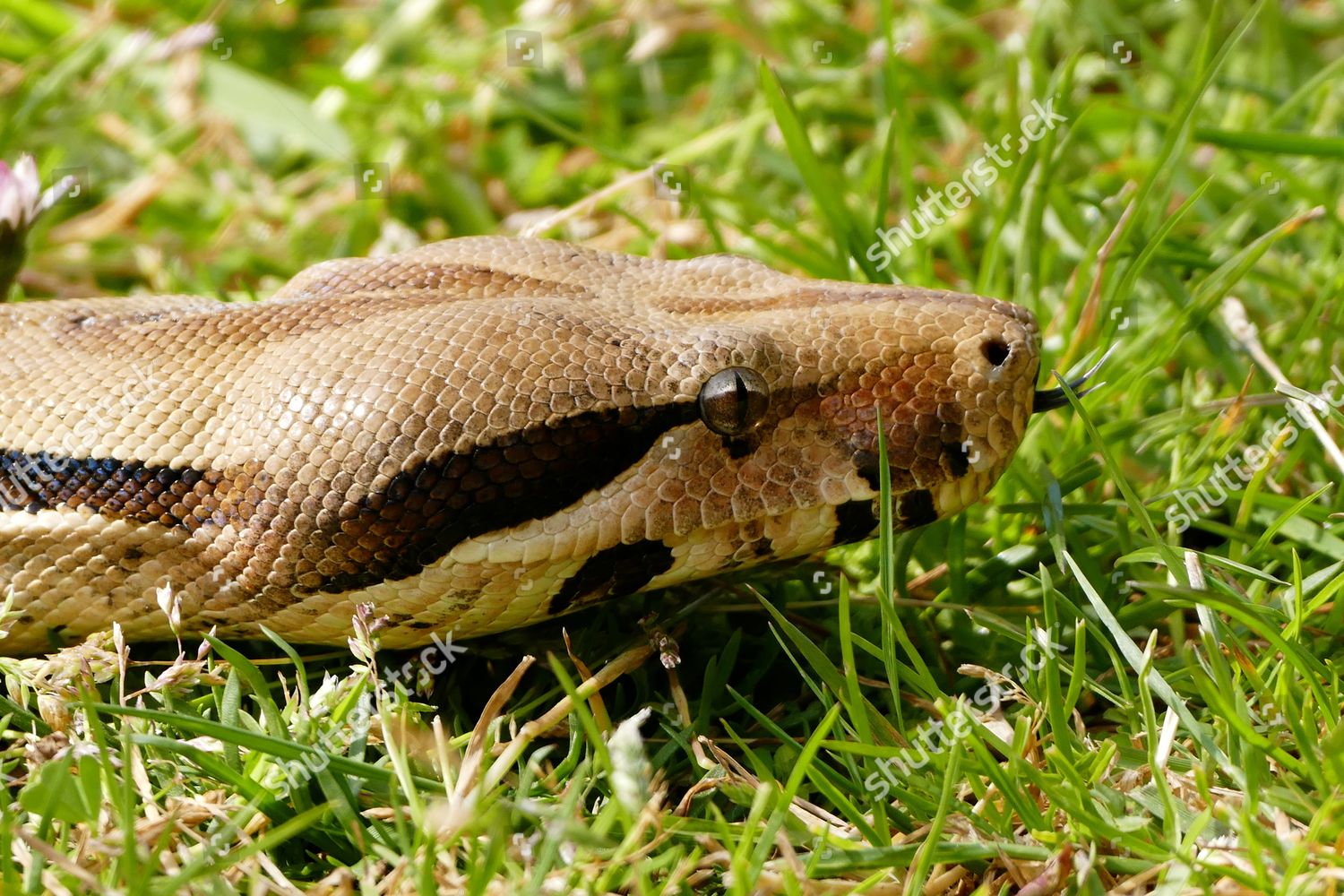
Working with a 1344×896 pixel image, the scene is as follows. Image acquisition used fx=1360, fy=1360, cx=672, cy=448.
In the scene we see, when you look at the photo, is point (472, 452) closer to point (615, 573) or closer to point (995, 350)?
point (615, 573)

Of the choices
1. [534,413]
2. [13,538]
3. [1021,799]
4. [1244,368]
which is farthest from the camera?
[1244,368]

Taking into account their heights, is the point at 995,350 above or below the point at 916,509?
above

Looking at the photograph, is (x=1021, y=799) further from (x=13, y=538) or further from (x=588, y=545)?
(x=13, y=538)

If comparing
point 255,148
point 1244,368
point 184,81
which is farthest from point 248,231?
point 1244,368

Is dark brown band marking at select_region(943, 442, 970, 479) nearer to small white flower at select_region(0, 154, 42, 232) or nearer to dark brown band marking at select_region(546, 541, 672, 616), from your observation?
dark brown band marking at select_region(546, 541, 672, 616)

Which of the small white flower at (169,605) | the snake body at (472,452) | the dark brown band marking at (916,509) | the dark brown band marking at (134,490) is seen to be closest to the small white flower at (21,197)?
the snake body at (472,452)

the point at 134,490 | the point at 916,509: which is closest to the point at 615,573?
the point at 916,509
